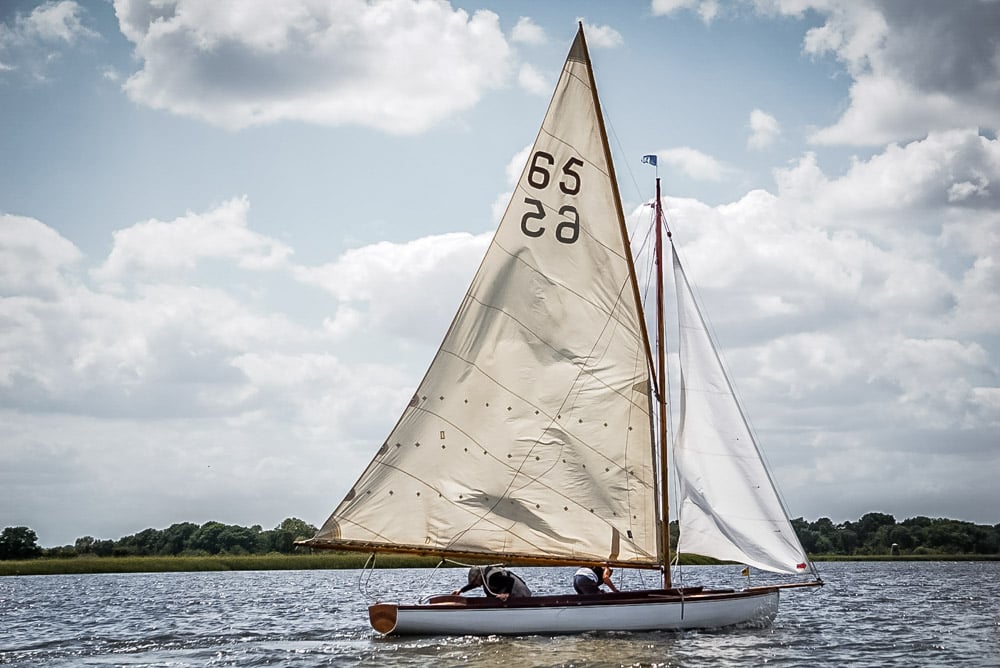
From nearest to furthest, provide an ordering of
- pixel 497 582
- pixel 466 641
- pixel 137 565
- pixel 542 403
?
pixel 466 641
pixel 497 582
pixel 542 403
pixel 137 565

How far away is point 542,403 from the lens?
1060 inches

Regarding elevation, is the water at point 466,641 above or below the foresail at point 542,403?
below

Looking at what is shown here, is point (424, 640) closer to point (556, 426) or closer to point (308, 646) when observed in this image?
point (308, 646)

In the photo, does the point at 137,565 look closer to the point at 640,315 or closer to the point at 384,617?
the point at 384,617

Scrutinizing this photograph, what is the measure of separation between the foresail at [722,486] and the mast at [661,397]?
381 mm

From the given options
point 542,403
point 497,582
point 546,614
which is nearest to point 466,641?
point 497,582

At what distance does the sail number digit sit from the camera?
27438 mm

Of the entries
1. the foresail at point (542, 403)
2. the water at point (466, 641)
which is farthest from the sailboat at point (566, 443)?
the water at point (466, 641)

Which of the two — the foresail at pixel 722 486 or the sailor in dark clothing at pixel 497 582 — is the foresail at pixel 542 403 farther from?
the foresail at pixel 722 486

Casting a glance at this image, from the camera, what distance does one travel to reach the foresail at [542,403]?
85.8ft

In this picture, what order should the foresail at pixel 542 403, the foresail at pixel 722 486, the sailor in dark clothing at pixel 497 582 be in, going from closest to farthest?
the foresail at pixel 542 403
the sailor in dark clothing at pixel 497 582
the foresail at pixel 722 486

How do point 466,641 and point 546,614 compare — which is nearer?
point 466,641

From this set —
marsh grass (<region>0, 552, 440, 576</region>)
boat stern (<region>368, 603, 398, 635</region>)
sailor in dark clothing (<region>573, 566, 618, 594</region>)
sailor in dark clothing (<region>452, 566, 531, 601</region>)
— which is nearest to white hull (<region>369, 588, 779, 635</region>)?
boat stern (<region>368, 603, 398, 635</region>)

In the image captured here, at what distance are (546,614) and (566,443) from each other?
4365 millimetres
